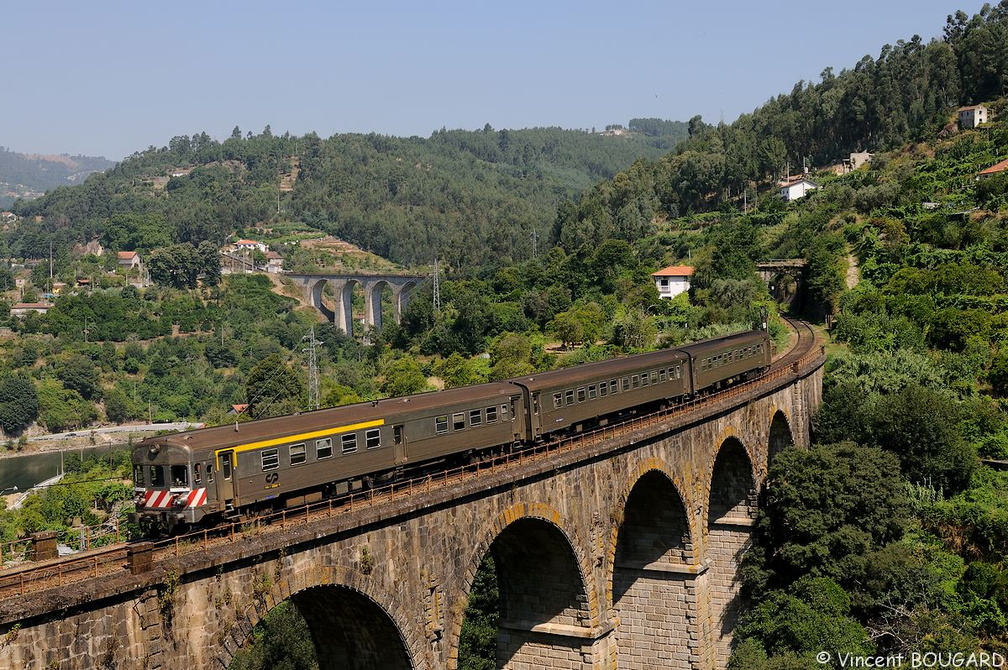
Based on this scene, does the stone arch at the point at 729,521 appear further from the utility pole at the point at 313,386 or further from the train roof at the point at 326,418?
the utility pole at the point at 313,386

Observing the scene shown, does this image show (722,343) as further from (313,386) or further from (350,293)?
(350,293)

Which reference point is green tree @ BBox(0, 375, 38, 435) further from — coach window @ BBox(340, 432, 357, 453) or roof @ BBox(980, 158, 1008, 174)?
coach window @ BBox(340, 432, 357, 453)

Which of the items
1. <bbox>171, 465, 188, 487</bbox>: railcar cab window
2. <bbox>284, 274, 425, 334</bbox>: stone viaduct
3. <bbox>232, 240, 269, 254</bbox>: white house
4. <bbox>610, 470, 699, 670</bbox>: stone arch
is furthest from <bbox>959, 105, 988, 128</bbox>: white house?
<bbox>232, 240, 269, 254</bbox>: white house

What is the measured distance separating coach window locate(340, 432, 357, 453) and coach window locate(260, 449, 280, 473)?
2.13 meters

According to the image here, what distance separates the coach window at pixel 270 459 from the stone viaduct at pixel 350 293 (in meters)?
142

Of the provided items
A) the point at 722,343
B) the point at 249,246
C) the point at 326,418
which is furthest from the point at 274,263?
the point at 326,418

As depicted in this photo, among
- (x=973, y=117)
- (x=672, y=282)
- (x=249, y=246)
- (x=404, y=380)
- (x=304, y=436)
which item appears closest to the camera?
(x=304, y=436)

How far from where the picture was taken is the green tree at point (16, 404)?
111062 millimetres

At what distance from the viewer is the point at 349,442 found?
23.6 metres

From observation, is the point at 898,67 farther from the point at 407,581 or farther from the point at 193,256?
the point at 407,581

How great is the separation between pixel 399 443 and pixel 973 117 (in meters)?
104

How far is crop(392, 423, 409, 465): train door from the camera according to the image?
25.2 meters

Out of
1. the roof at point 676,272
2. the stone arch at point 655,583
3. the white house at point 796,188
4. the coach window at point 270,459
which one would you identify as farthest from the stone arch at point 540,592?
the white house at point 796,188

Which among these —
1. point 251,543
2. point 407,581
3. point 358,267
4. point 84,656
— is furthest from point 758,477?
point 358,267
